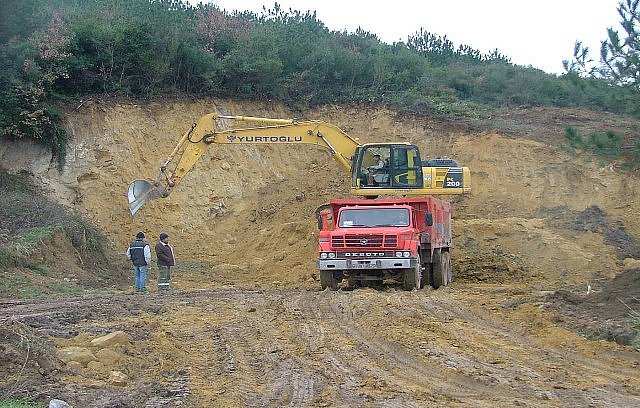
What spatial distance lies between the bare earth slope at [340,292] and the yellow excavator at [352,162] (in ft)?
9.51

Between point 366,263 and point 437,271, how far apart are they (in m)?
3.05

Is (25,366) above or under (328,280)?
above

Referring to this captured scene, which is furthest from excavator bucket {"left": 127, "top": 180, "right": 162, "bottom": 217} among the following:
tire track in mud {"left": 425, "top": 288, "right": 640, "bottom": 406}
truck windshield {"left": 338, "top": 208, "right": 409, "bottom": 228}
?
tire track in mud {"left": 425, "top": 288, "right": 640, "bottom": 406}

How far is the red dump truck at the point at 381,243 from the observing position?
1825cm

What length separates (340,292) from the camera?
59.9 feet

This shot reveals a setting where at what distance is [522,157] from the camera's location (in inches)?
1246

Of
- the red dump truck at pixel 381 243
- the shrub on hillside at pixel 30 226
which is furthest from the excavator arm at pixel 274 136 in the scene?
the red dump truck at pixel 381 243

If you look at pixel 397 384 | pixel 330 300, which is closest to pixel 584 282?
pixel 330 300

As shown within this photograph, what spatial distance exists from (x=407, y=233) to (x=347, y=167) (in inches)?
193

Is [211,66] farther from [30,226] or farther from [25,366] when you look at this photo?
[25,366]

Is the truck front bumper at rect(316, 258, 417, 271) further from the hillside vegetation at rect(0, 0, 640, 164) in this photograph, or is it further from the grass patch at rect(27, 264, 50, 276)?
the hillside vegetation at rect(0, 0, 640, 164)

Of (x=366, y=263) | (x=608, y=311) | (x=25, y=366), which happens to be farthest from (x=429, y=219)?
(x=25, y=366)

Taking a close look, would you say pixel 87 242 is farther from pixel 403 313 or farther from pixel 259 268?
pixel 403 313

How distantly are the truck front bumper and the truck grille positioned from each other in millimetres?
333
